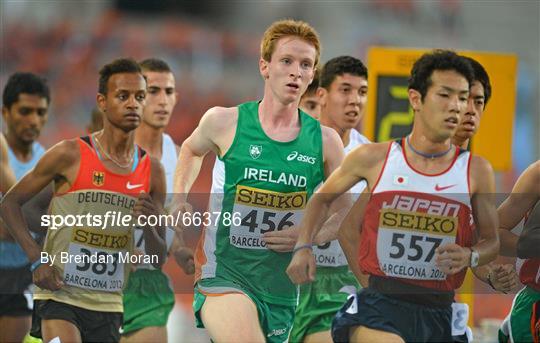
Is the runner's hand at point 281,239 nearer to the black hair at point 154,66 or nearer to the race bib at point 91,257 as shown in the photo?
the race bib at point 91,257

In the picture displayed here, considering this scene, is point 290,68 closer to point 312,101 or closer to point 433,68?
point 433,68

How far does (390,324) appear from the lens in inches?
235

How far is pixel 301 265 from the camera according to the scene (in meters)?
6.23

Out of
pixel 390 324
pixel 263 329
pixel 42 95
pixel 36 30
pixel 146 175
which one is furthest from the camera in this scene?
pixel 36 30

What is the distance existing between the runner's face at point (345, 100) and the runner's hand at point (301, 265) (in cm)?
177

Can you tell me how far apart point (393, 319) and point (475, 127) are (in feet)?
5.35

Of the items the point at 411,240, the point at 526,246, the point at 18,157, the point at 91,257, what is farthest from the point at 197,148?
the point at 18,157

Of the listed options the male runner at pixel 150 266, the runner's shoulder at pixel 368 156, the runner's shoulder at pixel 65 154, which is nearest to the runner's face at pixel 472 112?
the runner's shoulder at pixel 368 156

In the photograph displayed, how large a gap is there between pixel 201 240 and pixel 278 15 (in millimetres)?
13288

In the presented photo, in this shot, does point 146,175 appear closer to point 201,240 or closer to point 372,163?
point 201,240

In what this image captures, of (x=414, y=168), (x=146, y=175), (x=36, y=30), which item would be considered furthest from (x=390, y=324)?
(x=36, y=30)

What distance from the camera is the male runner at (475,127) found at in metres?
6.63

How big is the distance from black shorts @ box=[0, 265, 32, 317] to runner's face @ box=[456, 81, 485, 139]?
10.8 ft

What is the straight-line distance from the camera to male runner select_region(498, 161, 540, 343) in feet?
21.6
